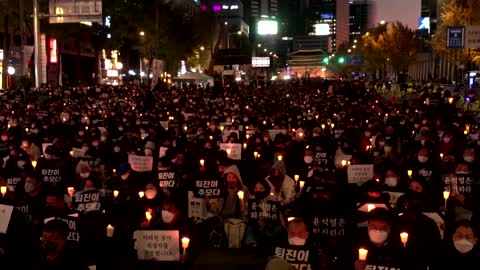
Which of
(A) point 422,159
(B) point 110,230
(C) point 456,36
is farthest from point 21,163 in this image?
(C) point 456,36

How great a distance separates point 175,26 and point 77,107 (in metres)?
44.4

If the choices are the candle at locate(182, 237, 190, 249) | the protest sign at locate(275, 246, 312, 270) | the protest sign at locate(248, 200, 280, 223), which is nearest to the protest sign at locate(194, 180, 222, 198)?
the protest sign at locate(248, 200, 280, 223)

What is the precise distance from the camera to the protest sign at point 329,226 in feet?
30.7

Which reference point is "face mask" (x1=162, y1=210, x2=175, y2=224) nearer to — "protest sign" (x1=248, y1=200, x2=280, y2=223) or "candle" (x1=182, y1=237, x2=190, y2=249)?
"candle" (x1=182, y1=237, x2=190, y2=249)

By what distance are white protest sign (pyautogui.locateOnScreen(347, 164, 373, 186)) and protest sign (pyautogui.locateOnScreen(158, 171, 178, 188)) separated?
306cm

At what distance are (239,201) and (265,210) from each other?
138cm

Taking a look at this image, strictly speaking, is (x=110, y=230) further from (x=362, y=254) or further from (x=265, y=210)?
(x=362, y=254)

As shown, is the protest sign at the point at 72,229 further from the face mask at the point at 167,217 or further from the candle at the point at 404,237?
the candle at the point at 404,237

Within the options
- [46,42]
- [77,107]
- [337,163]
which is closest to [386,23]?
[46,42]

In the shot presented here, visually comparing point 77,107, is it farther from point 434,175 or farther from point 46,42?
point 46,42

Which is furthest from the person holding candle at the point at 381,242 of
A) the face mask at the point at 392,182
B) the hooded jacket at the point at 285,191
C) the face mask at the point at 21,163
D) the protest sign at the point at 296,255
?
the face mask at the point at 21,163

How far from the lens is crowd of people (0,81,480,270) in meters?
7.90

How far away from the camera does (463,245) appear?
788cm

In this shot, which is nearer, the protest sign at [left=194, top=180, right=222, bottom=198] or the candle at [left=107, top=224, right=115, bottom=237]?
the candle at [left=107, top=224, right=115, bottom=237]
